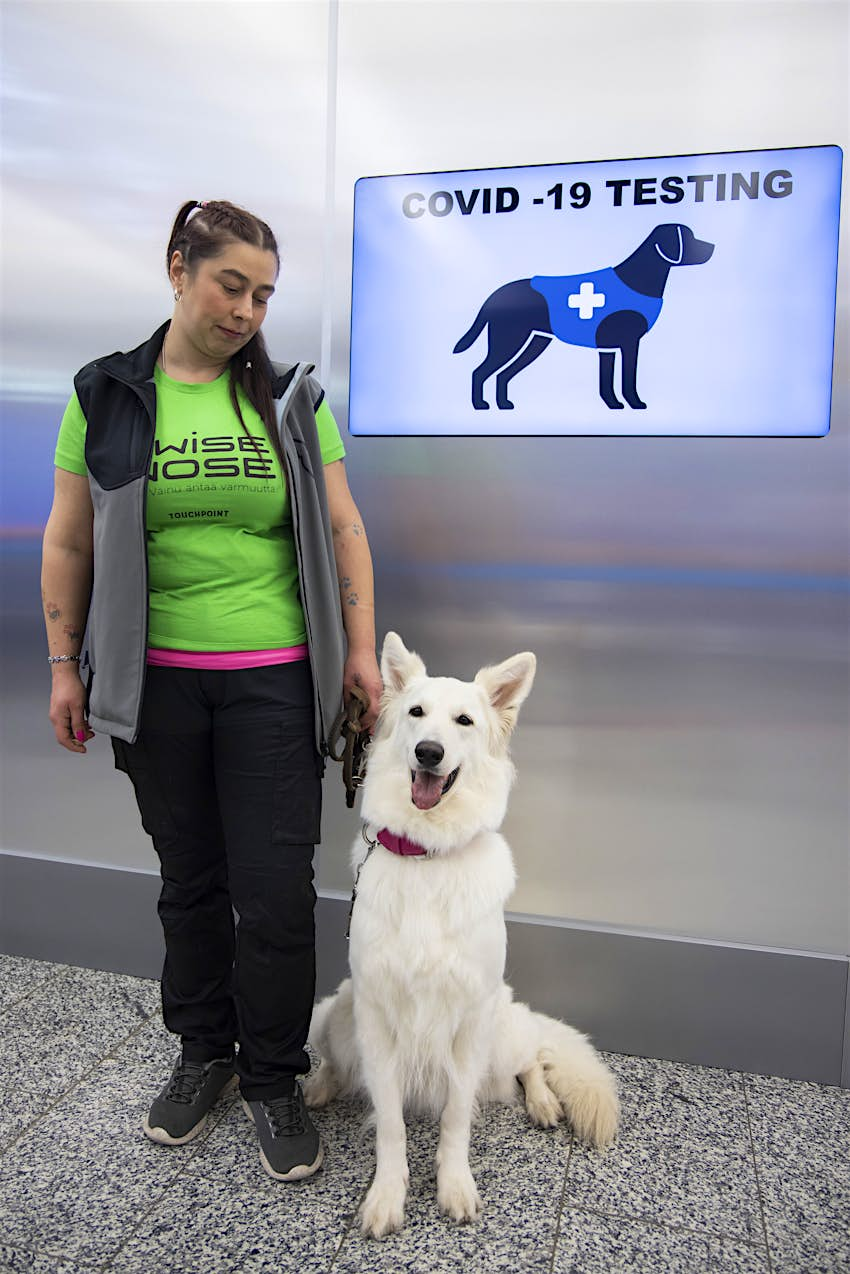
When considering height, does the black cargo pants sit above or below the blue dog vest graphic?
below

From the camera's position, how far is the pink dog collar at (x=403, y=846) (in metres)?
1.79

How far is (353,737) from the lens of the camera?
1.90 meters

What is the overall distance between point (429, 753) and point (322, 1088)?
90 centimetres

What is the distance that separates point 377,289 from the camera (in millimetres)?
2348

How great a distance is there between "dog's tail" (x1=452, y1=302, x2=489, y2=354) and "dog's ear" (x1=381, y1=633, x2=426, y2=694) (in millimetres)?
837

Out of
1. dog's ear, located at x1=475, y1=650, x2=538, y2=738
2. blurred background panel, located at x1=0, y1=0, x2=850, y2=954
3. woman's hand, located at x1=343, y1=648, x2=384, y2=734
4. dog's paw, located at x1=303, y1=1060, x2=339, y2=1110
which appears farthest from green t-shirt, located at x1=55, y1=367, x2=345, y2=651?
dog's paw, located at x1=303, y1=1060, x2=339, y2=1110

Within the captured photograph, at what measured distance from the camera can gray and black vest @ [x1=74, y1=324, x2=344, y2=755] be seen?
1717mm

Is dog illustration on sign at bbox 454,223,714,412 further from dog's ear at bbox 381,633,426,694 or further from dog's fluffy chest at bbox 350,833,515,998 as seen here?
dog's fluffy chest at bbox 350,833,515,998

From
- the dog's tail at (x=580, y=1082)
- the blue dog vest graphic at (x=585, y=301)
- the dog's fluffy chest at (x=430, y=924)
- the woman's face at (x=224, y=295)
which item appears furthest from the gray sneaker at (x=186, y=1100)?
the blue dog vest graphic at (x=585, y=301)

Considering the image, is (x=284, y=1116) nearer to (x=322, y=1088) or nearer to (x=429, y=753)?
(x=322, y=1088)

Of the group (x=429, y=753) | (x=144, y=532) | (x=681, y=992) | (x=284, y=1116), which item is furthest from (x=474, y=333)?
(x=284, y=1116)

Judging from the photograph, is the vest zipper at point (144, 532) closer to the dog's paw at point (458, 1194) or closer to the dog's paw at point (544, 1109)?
the dog's paw at point (458, 1194)

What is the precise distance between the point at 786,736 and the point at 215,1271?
161cm

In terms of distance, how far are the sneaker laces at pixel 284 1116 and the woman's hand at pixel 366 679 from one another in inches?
30.4
